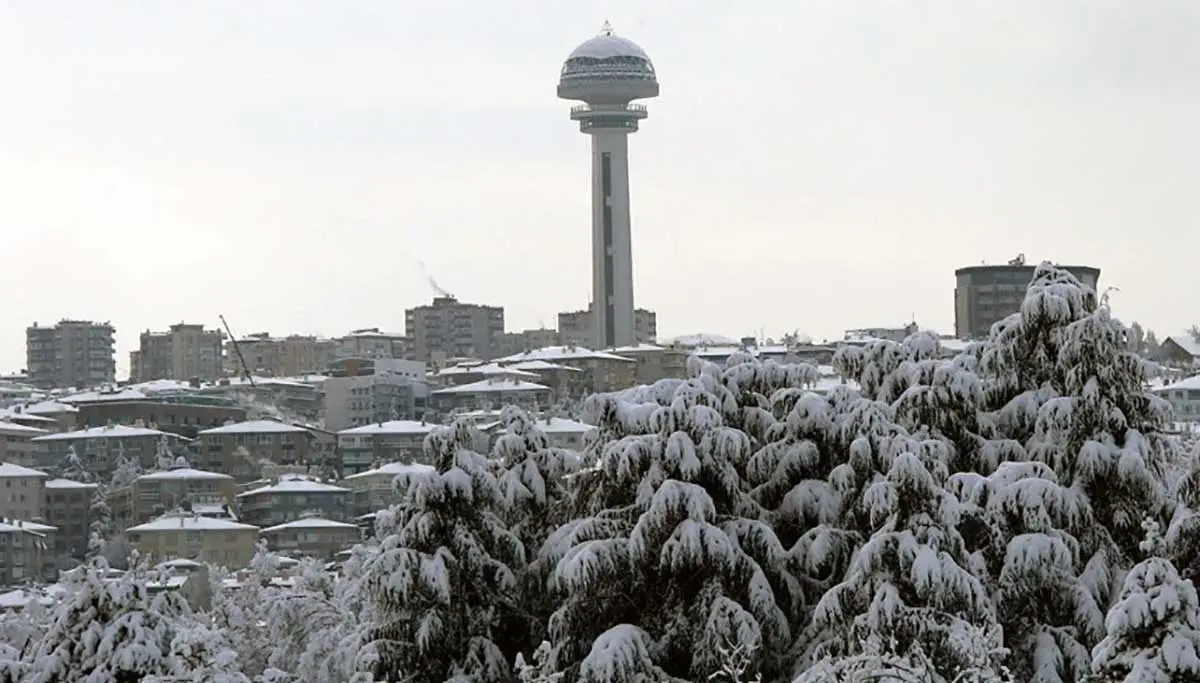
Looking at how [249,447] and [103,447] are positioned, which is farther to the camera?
[103,447]

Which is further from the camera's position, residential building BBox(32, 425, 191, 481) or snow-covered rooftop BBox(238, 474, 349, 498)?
residential building BBox(32, 425, 191, 481)

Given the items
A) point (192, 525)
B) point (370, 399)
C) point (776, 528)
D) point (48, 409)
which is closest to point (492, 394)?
point (370, 399)

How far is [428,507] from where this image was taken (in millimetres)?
28312

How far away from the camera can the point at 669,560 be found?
26828 millimetres

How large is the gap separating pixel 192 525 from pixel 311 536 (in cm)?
394

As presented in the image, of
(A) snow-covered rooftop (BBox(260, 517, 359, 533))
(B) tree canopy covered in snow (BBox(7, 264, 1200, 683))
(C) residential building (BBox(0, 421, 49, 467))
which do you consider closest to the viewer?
(B) tree canopy covered in snow (BBox(7, 264, 1200, 683))

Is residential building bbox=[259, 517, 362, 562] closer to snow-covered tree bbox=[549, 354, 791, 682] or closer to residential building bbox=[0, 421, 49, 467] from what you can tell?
residential building bbox=[0, 421, 49, 467]

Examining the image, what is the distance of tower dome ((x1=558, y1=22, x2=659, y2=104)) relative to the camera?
17538cm

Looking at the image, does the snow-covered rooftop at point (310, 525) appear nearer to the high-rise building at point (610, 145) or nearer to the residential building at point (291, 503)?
the residential building at point (291, 503)

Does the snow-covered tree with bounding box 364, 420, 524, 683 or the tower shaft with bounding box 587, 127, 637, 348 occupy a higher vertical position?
the tower shaft with bounding box 587, 127, 637, 348

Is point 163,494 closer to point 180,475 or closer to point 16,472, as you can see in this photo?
point 180,475

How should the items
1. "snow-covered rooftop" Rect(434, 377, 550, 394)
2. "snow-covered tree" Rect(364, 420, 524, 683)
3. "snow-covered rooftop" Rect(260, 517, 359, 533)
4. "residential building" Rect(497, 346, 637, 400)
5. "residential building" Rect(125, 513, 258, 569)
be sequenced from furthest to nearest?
"residential building" Rect(497, 346, 637, 400) → "snow-covered rooftop" Rect(434, 377, 550, 394) → "snow-covered rooftop" Rect(260, 517, 359, 533) → "residential building" Rect(125, 513, 258, 569) → "snow-covered tree" Rect(364, 420, 524, 683)

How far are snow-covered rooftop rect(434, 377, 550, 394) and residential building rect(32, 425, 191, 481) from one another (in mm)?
15202

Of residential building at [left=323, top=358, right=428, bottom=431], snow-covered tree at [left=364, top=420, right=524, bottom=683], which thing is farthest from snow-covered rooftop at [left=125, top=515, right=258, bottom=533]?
snow-covered tree at [left=364, top=420, right=524, bottom=683]
